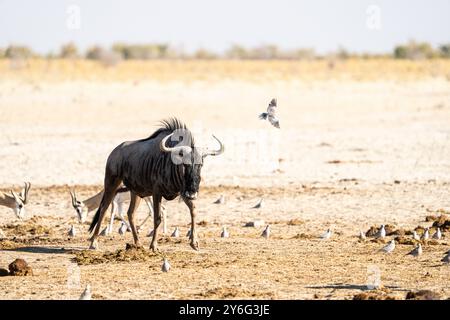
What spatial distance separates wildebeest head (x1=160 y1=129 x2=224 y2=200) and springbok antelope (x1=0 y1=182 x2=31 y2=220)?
4.28 meters

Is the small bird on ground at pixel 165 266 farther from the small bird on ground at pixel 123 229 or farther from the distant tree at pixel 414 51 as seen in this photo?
the distant tree at pixel 414 51

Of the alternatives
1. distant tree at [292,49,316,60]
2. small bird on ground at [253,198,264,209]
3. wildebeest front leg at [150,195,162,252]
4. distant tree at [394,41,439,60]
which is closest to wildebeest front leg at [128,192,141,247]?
wildebeest front leg at [150,195,162,252]

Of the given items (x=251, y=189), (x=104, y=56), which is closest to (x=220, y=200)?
(x=251, y=189)

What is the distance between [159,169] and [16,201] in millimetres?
4211

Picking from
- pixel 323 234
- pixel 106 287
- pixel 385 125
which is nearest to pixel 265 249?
pixel 323 234

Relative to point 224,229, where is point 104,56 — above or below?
above

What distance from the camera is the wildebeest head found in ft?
43.0

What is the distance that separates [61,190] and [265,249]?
6653 mm

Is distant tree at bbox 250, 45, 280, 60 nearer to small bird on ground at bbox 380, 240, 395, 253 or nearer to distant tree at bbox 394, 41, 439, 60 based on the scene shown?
distant tree at bbox 394, 41, 439, 60

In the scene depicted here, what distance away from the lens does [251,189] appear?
63.9ft

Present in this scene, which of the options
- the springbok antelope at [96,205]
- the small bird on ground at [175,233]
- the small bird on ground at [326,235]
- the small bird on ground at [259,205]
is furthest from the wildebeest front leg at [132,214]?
the small bird on ground at [259,205]

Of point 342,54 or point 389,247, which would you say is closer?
point 389,247

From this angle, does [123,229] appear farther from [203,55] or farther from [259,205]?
[203,55]
